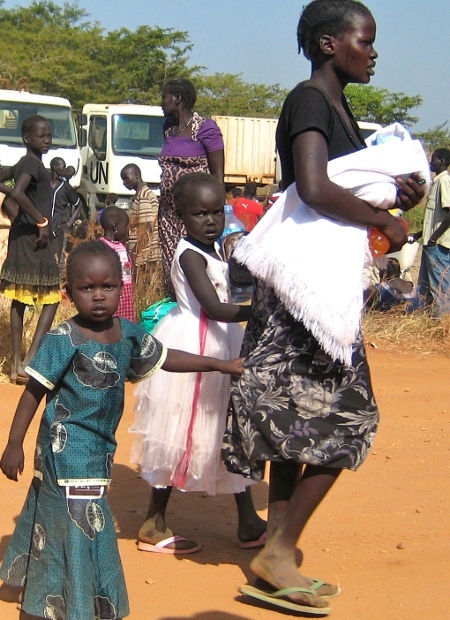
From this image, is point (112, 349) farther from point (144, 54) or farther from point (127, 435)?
point (144, 54)

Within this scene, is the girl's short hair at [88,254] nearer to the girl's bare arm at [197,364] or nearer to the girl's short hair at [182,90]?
the girl's bare arm at [197,364]

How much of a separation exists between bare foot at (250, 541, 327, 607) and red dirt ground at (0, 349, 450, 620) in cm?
11

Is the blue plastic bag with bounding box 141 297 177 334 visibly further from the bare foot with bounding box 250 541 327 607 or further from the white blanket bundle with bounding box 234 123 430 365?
the bare foot with bounding box 250 541 327 607

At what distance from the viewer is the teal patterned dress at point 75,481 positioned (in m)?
2.75

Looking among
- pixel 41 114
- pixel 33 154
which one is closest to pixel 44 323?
pixel 33 154

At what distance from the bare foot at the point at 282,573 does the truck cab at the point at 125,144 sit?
13.3 metres

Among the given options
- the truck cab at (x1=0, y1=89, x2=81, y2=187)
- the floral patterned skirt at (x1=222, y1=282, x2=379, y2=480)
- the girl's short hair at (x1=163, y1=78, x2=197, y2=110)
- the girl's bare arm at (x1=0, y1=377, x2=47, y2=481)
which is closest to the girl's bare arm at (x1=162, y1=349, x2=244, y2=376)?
the floral patterned skirt at (x1=222, y1=282, x2=379, y2=480)

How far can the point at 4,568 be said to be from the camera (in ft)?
9.63

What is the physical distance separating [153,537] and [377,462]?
1546 millimetres

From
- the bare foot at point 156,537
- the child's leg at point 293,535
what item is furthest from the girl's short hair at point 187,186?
the bare foot at point 156,537

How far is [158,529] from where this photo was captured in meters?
3.58

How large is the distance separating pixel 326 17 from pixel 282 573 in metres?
1.75

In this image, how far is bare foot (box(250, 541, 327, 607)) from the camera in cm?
294

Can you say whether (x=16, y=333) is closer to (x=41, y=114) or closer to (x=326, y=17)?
(x=326, y=17)
